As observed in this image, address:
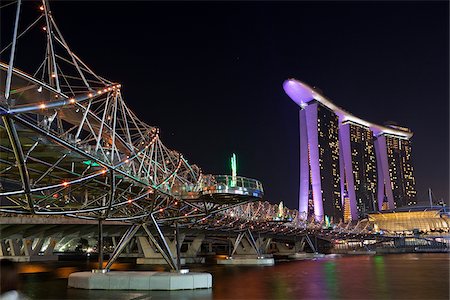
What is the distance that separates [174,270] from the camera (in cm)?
3216

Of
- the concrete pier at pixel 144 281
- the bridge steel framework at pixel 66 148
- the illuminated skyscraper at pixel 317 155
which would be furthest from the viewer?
the illuminated skyscraper at pixel 317 155

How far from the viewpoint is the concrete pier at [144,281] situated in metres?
29.5

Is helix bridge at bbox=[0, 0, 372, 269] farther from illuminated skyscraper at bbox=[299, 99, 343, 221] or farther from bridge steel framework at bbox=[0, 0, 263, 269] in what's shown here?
illuminated skyscraper at bbox=[299, 99, 343, 221]

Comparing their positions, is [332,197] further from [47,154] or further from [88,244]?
[47,154]

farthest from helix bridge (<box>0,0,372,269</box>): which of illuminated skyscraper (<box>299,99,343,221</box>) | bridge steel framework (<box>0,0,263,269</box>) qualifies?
illuminated skyscraper (<box>299,99,343,221</box>)

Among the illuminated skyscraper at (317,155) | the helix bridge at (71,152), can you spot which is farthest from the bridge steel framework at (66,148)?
the illuminated skyscraper at (317,155)

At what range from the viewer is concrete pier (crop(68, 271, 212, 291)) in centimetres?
2945

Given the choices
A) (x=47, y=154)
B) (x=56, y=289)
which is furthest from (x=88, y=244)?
(x=47, y=154)

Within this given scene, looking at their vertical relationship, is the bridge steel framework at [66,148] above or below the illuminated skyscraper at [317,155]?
below

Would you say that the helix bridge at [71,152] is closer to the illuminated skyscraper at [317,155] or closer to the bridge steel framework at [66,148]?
the bridge steel framework at [66,148]

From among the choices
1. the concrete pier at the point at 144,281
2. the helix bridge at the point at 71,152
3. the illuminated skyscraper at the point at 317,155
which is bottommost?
the concrete pier at the point at 144,281

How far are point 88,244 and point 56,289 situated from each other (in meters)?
109

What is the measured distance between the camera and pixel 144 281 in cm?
2956

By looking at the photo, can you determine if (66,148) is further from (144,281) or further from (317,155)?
(317,155)
